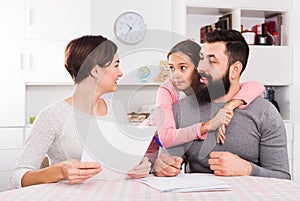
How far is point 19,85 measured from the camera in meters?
3.38

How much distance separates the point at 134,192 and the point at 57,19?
2420 mm

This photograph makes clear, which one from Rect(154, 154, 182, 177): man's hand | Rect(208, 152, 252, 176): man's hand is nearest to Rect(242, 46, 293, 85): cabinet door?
Rect(208, 152, 252, 176): man's hand

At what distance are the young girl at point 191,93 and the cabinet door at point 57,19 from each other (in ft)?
5.58

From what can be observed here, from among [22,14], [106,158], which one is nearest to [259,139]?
[106,158]

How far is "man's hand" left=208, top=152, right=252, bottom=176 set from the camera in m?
1.58

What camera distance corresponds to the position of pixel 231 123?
185 centimetres

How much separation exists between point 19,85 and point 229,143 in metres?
2.04

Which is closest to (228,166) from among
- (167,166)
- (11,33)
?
(167,166)

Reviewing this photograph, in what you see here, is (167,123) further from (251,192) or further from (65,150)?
(251,192)

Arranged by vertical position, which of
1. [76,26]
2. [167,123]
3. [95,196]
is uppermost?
[76,26]

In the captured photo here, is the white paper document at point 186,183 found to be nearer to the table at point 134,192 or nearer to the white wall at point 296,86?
the table at point 134,192

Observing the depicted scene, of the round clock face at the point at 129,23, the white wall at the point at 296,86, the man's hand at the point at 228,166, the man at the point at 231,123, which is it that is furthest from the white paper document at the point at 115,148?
the white wall at the point at 296,86

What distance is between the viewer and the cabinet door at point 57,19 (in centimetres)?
339

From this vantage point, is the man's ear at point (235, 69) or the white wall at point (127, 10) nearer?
the man's ear at point (235, 69)
